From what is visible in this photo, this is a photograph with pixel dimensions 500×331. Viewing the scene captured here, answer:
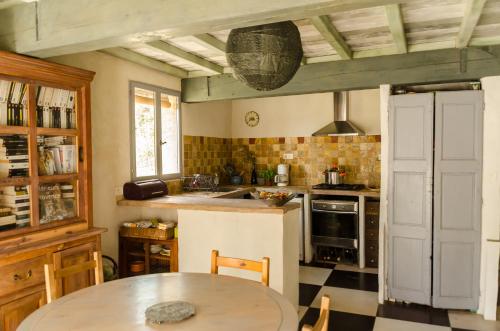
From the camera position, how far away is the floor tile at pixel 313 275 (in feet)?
14.0

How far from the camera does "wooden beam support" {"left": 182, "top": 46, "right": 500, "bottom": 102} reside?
132 inches

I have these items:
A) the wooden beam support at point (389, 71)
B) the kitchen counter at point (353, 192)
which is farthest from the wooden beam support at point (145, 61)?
the kitchen counter at point (353, 192)

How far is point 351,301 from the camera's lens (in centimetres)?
370

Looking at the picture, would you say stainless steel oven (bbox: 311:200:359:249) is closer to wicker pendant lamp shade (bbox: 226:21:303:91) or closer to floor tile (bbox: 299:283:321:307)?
floor tile (bbox: 299:283:321:307)

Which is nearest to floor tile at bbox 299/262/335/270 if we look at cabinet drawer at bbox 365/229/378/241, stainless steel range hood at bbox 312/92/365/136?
cabinet drawer at bbox 365/229/378/241

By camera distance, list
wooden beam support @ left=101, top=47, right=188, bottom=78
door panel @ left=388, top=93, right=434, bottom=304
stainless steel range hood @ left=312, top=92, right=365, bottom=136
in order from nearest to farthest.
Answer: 1. door panel @ left=388, top=93, right=434, bottom=304
2. wooden beam support @ left=101, top=47, right=188, bottom=78
3. stainless steel range hood @ left=312, top=92, right=365, bottom=136

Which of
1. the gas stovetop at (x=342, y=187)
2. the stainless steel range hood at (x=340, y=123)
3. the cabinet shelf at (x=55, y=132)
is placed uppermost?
the stainless steel range hood at (x=340, y=123)

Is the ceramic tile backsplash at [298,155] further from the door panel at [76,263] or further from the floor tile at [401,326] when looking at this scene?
the floor tile at [401,326]

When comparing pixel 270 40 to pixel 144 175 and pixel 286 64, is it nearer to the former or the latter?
pixel 286 64

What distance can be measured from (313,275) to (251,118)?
107 inches

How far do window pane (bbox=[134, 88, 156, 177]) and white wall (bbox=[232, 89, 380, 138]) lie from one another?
2.15 meters

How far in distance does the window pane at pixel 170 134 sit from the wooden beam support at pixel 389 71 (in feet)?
2.37

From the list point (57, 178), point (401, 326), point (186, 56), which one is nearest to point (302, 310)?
point (401, 326)

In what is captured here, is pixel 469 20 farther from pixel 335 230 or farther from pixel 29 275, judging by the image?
pixel 29 275
